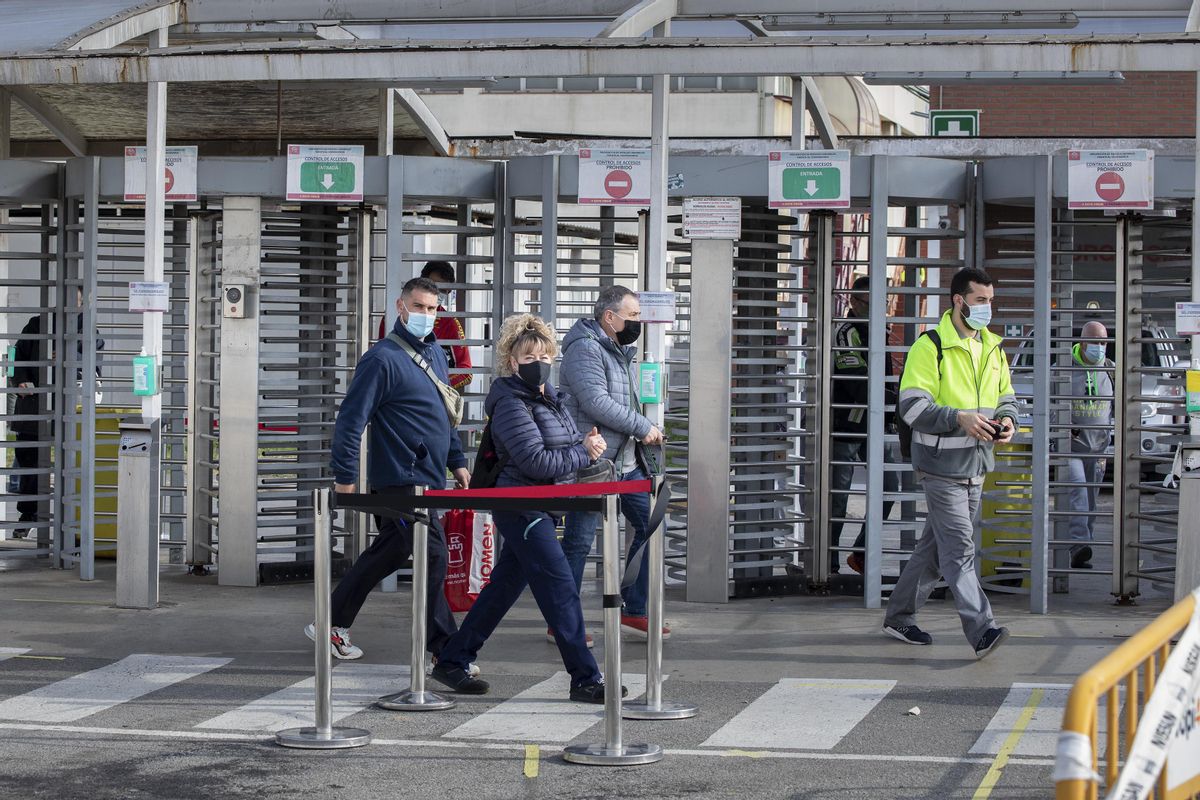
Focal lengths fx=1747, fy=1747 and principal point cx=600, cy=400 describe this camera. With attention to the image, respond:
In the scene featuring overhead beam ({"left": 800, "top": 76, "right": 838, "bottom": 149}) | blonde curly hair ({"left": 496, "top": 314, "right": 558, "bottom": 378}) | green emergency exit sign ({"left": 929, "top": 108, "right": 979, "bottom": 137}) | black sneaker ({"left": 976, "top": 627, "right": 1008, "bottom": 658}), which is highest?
green emergency exit sign ({"left": 929, "top": 108, "right": 979, "bottom": 137})

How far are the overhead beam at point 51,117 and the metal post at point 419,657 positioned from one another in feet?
19.9

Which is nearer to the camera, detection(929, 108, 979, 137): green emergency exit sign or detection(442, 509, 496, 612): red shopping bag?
detection(442, 509, 496, 612): red shopping bag

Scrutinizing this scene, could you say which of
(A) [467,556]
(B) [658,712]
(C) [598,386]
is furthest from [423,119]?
(B) [658,712]

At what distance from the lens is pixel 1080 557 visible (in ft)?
42.7

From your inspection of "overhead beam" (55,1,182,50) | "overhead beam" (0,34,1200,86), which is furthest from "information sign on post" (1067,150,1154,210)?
"overhead beam" (55,1,182,50)

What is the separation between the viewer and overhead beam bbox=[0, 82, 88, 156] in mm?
12453

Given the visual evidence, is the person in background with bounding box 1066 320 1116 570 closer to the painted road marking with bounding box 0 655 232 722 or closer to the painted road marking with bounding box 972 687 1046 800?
the painted road marking with bounding box 972 687 1046 800

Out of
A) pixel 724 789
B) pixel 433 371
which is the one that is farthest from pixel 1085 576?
pixel 724 789

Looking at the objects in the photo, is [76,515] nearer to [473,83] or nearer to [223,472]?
[223,472]

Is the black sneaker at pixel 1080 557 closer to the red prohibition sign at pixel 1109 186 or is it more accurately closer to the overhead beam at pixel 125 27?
the red prohibition sign at pixel 1109 186

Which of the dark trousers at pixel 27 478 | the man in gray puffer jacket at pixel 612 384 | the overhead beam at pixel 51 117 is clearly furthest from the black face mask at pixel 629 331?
the dark trousers at pixel 27 478

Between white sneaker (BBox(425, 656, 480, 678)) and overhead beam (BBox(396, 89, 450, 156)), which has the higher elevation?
overhead beam (BBox(396, 89, 450, 156))

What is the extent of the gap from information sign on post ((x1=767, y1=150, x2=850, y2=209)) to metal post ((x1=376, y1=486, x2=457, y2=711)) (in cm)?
389

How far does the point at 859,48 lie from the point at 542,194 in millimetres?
2596
